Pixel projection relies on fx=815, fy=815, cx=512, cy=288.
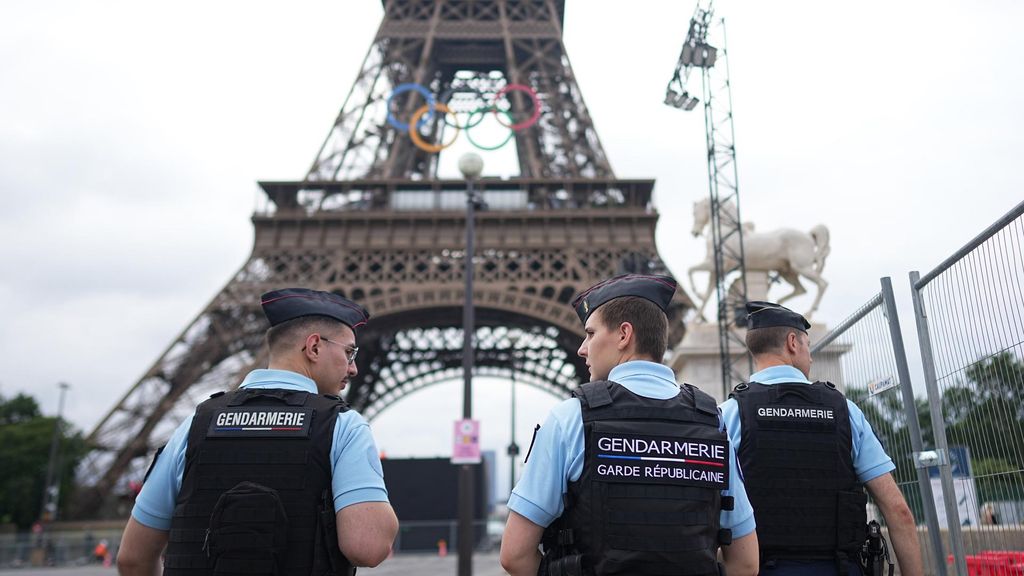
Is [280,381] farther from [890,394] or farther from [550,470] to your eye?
[890,394]

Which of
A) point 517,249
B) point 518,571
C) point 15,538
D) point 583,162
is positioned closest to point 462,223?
point 517,249

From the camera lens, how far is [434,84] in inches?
1633

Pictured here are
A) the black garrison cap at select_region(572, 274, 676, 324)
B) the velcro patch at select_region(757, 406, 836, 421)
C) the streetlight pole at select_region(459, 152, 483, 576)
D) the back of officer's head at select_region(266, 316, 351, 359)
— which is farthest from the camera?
the streetlight pole at select_region(459, 152, 483, 576)

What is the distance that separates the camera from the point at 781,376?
149 inches

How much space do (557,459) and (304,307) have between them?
1.23 metres

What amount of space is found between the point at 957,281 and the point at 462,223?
90.3ft

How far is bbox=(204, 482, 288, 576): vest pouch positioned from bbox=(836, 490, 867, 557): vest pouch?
2.34 metres

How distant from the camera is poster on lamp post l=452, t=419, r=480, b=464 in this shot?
13.7 metres

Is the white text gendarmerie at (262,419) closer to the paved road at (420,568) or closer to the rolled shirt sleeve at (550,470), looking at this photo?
the rolled shirt sleeve at (550,470)

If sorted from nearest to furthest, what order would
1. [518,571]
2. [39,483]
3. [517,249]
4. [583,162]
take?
[518,571], [517,249], [583,162], [39,483]

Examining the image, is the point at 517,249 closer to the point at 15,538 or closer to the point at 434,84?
the point at 434,84

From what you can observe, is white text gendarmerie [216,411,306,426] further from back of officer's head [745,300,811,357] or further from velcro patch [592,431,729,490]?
back of officer's head [745,300,811,357]

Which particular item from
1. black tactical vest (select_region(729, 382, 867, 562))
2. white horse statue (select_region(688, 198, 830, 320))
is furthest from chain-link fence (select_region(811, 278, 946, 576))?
white horse statue (select_region(688, 198, 830, 320))

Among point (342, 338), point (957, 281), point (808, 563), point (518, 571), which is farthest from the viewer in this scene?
point (957, 281)
